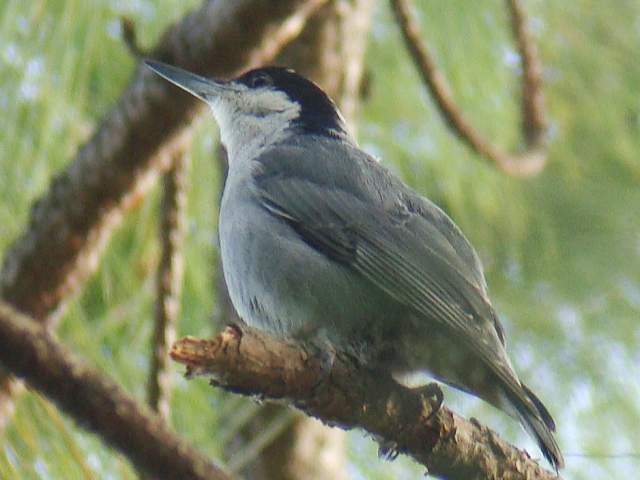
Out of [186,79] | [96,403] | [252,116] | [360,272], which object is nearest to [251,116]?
[252,116]

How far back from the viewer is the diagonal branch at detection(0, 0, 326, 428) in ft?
8.29

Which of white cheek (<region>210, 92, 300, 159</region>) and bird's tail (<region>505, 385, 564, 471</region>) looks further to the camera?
white cheek (<region>210, 92, 300, 159</region>)

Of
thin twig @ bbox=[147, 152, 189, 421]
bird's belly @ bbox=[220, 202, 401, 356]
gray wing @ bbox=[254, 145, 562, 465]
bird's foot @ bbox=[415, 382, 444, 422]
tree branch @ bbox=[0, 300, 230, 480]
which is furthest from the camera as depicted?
thin twig @ bbox=[147, 152, 189, 421]

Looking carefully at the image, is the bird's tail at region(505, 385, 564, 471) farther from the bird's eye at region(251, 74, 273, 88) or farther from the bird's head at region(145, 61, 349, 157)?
the bird's eye at region(251, 74, 273, 88)

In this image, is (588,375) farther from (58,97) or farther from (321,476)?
(58,97)

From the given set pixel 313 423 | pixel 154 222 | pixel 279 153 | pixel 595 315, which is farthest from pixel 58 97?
pixel 595 315

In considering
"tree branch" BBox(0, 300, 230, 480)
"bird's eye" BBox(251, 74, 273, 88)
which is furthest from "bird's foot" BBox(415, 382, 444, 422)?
"bird's eye" BBox(251, 74, 273, 88)

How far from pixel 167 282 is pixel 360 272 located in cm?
49

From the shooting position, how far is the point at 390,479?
3213 mm

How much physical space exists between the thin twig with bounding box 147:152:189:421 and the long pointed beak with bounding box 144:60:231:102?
0.49 feet

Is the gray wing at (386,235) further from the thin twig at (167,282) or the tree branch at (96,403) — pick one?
the tree branch at (96,403)

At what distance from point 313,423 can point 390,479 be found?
0.27 metres

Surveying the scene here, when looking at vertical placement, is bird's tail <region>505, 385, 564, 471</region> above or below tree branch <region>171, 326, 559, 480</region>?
below

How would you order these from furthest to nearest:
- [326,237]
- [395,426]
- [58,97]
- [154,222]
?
[154,222] < [58,97] < [326,237] < [395,426]
